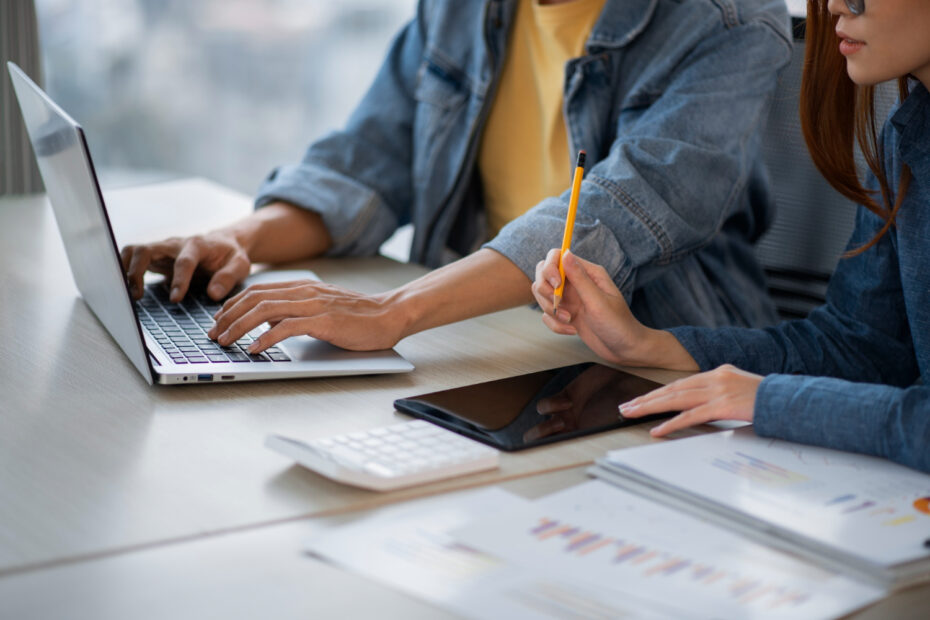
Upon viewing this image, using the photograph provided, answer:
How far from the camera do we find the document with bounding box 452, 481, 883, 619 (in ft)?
1.93

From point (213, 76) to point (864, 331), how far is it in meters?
3.05

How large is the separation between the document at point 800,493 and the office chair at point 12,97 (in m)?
1.47

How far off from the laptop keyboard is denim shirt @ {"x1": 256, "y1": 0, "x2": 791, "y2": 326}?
0.97 feet

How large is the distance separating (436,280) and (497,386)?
214mm

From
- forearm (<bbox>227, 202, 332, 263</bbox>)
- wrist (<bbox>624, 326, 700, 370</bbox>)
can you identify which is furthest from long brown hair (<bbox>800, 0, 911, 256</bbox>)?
forearm (<bbox>227, 202, 332, 263</bbox>)

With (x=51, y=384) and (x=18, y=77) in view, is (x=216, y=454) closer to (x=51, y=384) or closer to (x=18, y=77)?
(x=51, y=384)

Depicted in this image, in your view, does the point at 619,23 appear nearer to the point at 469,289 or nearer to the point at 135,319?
the point at 469,289

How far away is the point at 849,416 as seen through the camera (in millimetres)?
802

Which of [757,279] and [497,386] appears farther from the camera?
[757,279]

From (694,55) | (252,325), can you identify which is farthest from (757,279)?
(252,325)

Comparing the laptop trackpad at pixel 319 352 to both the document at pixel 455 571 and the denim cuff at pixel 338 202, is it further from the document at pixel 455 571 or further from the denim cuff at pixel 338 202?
the denim cuff at pixel 338 202

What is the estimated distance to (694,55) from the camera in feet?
4.26

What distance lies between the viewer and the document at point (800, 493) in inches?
25.2

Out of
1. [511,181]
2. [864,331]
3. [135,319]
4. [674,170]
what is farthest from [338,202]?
[864,331]
